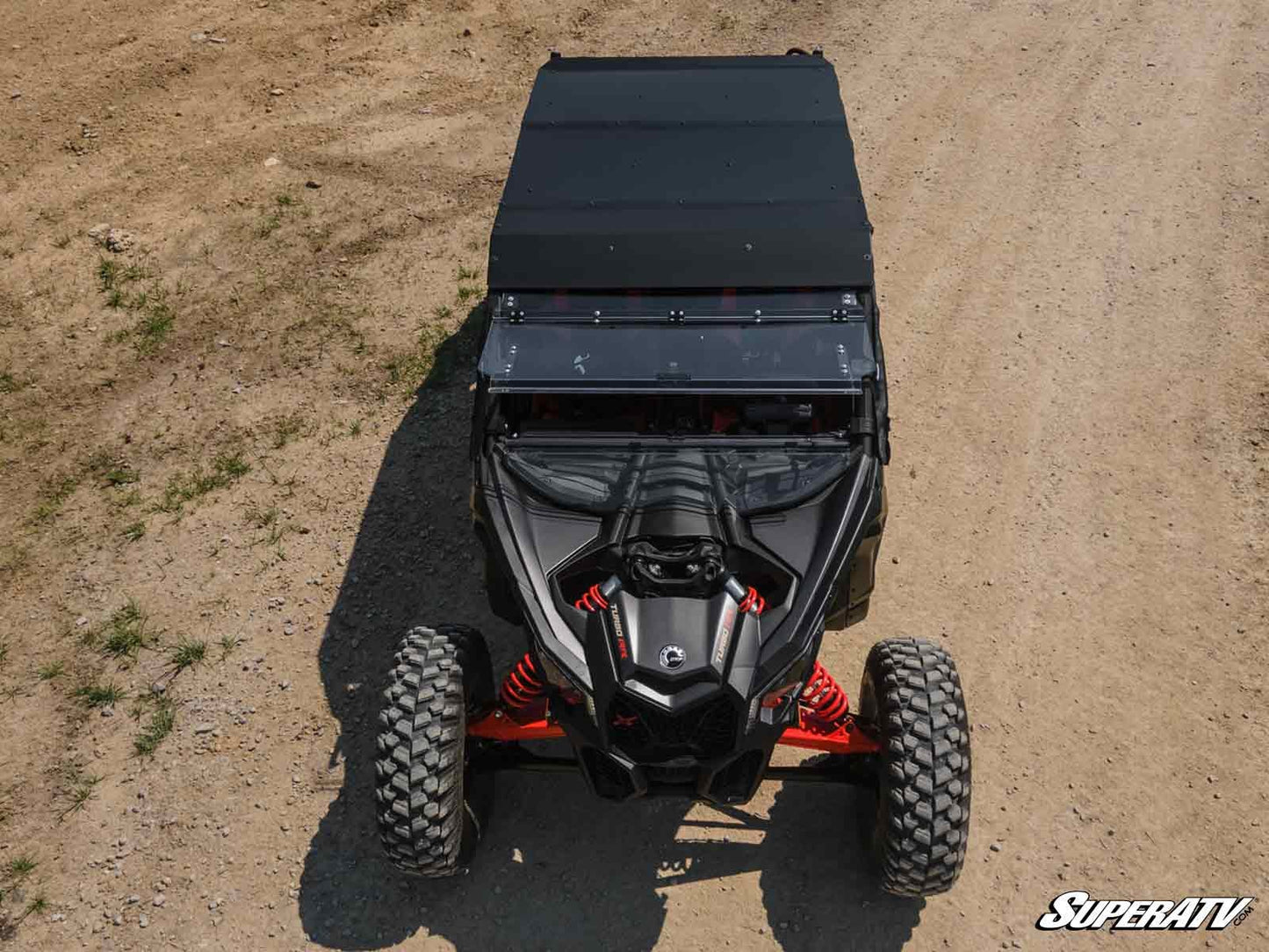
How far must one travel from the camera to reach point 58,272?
9398 millimetres

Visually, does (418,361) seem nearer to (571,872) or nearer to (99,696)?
(99,696)

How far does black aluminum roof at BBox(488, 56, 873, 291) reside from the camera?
5551 millimetres

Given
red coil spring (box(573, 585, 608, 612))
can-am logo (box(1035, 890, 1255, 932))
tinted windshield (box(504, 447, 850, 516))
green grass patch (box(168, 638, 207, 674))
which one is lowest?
can-am logo (box(1035, 890, 1255, 932))

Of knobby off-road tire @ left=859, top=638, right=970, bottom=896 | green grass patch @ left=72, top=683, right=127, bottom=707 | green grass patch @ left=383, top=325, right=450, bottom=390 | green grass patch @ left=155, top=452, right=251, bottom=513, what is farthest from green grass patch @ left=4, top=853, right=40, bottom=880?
knobby off-road tire @ left=859, top=638, right=970, bottom=896

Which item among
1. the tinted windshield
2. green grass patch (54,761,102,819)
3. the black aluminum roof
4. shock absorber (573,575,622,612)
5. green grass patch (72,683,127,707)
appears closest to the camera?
shock absorber (573,575,622,612)

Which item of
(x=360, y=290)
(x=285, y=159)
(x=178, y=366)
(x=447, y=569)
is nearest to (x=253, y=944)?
(x=447, y=569)

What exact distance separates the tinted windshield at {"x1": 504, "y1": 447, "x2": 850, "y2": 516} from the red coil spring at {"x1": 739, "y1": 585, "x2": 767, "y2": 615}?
46 cm

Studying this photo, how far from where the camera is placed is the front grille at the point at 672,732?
426 cm

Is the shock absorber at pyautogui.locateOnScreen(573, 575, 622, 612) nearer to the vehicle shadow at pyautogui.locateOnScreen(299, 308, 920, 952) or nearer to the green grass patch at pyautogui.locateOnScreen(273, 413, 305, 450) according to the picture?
the vehicle shadow at pyautogui.locateOnScreen(299, 308, 920, 952)

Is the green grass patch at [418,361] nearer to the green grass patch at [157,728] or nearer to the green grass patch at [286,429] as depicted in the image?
the green grass patch at [286,429]

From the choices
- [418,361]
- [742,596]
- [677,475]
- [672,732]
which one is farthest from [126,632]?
[742,596]

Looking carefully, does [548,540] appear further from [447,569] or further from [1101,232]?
[1101,232]

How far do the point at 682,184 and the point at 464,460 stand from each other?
2803 mm

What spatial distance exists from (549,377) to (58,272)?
22.1 feet
